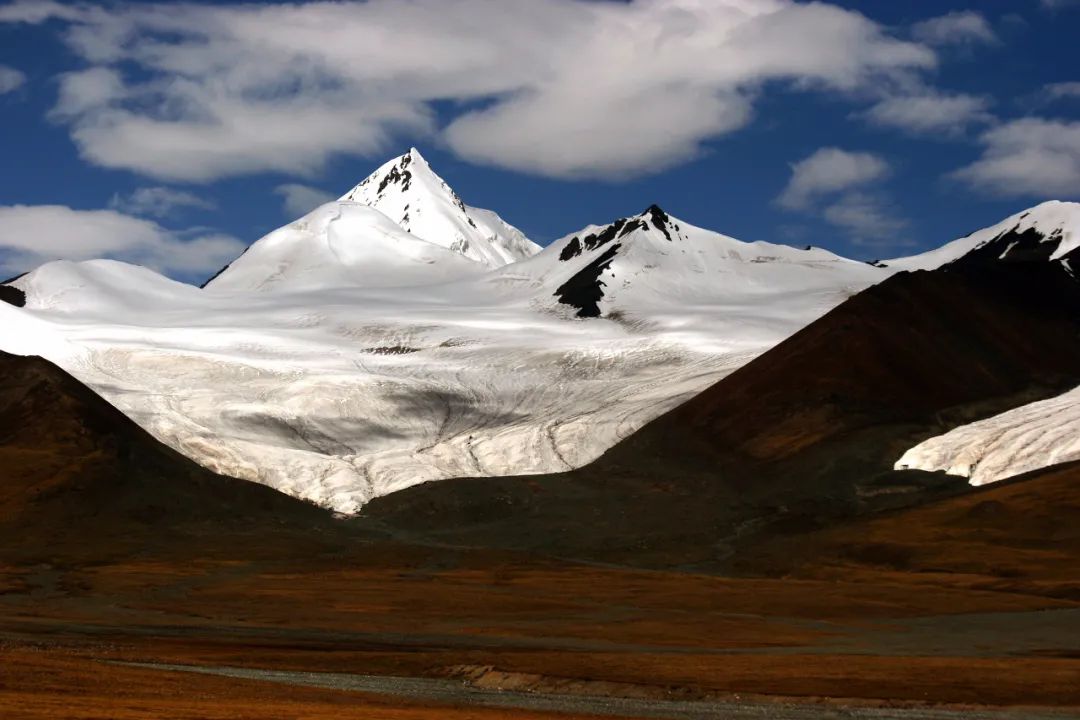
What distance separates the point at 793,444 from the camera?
16425 centimetres

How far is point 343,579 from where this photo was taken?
374ft

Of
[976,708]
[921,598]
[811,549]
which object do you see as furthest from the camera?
[811,549]

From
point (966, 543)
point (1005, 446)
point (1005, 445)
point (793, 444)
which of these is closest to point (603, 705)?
point (966, 543)

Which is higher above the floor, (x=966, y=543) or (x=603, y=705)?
(x=603, y=705)

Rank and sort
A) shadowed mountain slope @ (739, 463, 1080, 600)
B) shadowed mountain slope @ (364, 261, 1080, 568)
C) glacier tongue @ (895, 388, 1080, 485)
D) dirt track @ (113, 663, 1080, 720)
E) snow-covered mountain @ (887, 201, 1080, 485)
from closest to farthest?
dirt track @ (113, 663, 1080, 720)
shadowed mountain slope @ (739, 463, 1080, 600)
shadowed mountain slope @ (364, 261, 1080, 568)
glacier tongue @ (895, 388, 1080, 485)
snow-covered mountain @ (887, 201, 1080, 485)

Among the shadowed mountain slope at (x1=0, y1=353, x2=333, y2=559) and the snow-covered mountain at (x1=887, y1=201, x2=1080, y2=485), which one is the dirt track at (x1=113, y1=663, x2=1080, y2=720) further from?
the snow-covered mountain at (x1=887, y1=201, x2=1080, y2=485)

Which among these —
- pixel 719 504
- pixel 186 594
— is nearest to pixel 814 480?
pixel 719 504

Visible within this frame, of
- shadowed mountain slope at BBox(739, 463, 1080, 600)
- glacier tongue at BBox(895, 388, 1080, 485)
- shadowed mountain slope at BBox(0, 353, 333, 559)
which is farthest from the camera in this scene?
glacier tongue at BBox(895, 388, 1080, 485)

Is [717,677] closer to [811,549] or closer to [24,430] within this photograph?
[811,549]

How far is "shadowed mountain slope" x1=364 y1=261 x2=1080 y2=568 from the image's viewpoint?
5694 inches

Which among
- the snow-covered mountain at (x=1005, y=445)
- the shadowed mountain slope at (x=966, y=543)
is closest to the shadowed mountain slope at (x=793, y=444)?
the snow-covered mountain at (x=1005, y=445)

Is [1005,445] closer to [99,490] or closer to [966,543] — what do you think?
[966,543]

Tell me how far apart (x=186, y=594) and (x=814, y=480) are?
239 ft

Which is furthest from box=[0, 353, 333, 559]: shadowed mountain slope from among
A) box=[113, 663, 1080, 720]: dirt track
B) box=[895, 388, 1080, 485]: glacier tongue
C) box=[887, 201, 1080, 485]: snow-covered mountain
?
box=[113, 663, 1080, 720]: dirt track
